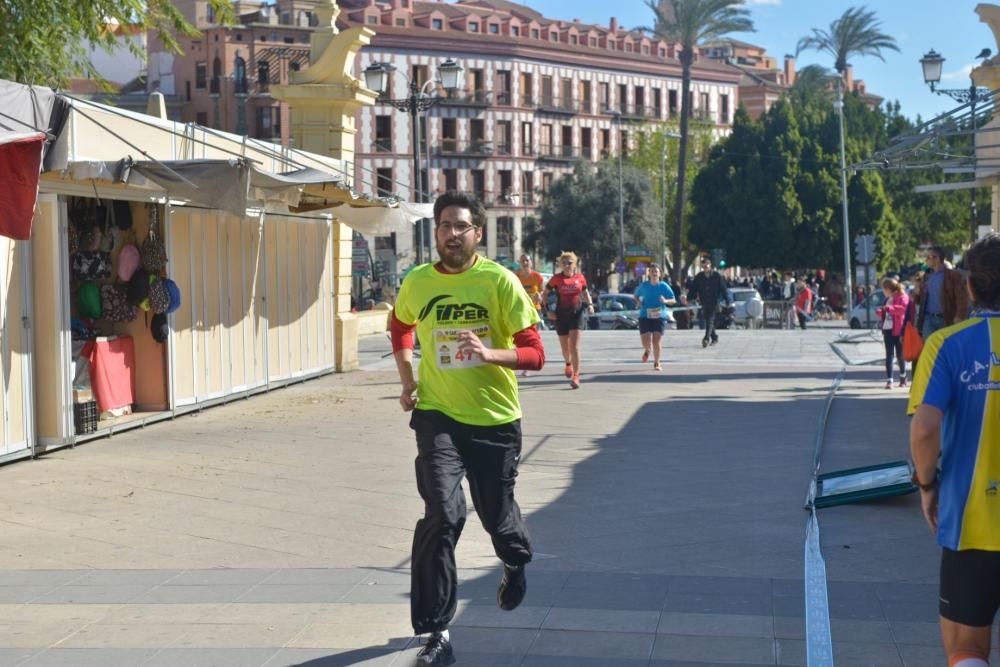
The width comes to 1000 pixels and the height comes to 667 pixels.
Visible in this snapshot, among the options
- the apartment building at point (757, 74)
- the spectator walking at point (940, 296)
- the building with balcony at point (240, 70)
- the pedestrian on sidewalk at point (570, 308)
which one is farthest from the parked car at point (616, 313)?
the apartment building at point (757, 74)

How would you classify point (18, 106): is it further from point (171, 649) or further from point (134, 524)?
point (171, 649)

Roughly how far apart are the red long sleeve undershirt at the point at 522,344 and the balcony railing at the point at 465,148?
80241 mm

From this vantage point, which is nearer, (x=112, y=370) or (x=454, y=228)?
(x=454, y=228)

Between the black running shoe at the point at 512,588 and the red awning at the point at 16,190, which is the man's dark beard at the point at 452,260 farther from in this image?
the red awning at the point at 16,190

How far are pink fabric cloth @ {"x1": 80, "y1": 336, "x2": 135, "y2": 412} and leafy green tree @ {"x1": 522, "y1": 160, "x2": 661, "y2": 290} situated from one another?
63.1 meters

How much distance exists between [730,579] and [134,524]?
400 cm

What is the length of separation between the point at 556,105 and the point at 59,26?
75.7 metres

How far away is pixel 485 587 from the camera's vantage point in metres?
7.26

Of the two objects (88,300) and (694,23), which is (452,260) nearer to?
(88,300)

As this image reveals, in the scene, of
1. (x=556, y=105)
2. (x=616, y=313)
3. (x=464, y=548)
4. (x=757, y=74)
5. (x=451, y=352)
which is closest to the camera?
(x=451, y=352)

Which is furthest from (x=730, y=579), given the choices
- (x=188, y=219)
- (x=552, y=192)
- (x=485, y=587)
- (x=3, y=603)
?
(x=552, y=192)

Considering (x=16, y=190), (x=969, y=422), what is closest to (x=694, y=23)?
(x=16, y=190)

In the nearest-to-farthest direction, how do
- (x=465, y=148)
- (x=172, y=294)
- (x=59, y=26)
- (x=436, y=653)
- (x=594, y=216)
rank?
(x=436, y=653)
(x=172, y=294)
(x=59, y=26)
(x=594, y=216)
(x=465, y=148)

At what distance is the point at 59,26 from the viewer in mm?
16375
